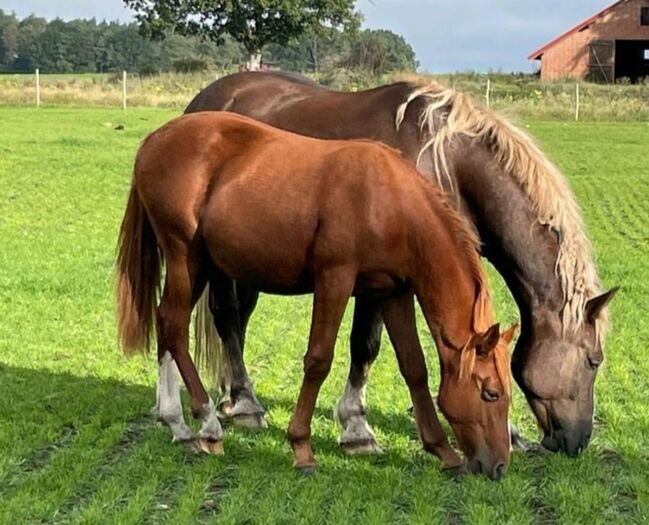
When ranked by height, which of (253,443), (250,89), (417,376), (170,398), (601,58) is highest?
(601,58)

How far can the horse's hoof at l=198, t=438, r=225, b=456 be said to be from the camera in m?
5.02

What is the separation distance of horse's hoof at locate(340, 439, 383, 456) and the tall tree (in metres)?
42.9

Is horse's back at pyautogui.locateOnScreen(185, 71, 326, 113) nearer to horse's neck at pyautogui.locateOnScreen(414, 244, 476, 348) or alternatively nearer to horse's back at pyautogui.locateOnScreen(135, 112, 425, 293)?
horse's back at pyautogui.locateOnScreen(135, 112, 425, 293)

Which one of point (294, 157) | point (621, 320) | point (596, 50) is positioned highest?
point (596, 50)

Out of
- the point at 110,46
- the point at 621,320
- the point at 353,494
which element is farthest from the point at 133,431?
the point at 110,46

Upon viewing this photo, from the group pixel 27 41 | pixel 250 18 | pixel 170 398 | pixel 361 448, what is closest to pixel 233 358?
pixel 170 398

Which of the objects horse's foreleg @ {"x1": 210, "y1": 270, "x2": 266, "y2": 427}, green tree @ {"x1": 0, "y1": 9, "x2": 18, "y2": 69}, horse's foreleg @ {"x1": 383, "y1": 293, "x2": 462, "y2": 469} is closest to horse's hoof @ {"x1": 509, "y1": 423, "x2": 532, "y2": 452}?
horse's foreleg @ {"x1": 383, "y1": 293, "x2": 462, "y2": 469}

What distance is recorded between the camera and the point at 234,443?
5.24m

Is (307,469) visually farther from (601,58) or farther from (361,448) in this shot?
(601,58)

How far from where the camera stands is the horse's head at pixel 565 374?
4.79 meters

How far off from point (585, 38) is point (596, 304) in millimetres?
48104

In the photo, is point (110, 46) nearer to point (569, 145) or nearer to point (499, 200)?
point (569, 145)

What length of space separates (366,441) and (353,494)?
71 cm

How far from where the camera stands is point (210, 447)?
5039 mm
